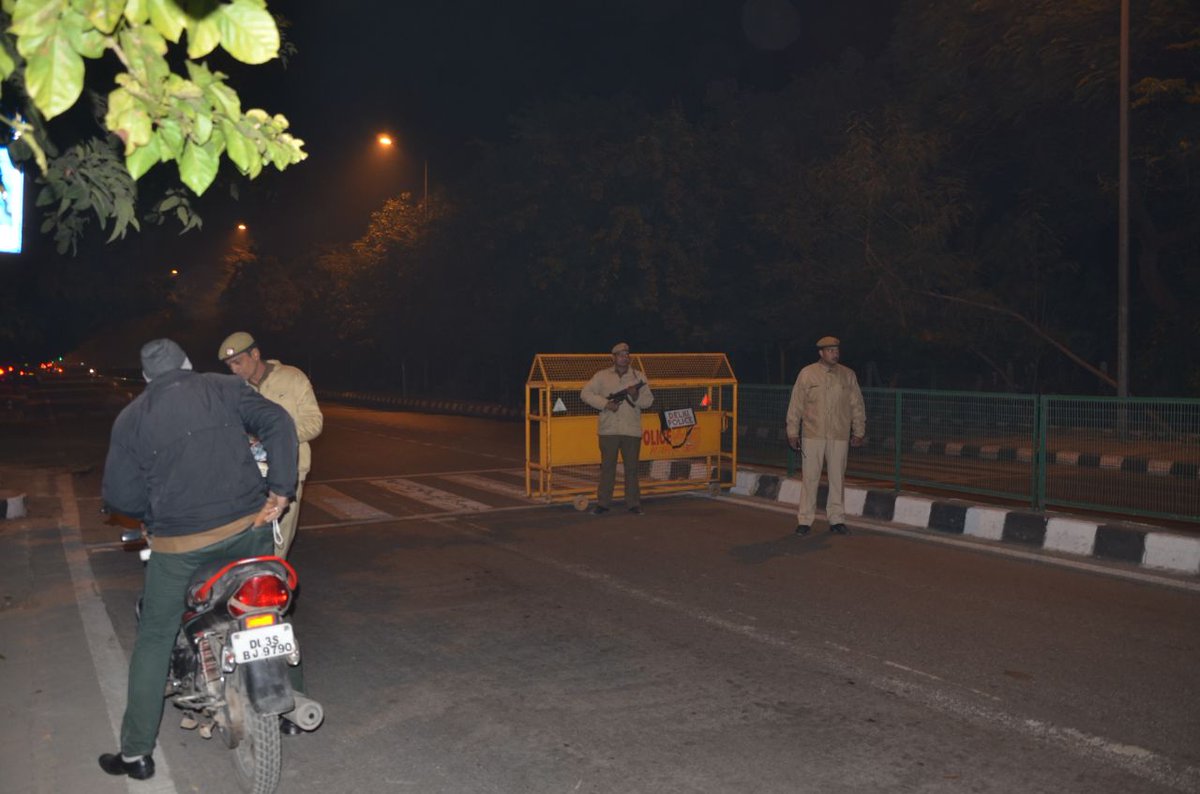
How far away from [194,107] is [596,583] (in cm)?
538

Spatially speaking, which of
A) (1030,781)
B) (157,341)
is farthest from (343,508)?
(1030,781)

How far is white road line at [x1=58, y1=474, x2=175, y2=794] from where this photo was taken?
14.3 ft

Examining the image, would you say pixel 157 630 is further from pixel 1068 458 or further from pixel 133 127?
pixel 1068 458

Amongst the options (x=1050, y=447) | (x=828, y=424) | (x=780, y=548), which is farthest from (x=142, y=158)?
(x=1050, y=447)

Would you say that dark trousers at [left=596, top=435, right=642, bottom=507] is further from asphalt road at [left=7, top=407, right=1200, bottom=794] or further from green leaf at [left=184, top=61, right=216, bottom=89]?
green leaf at [left=184, top=61, right=216, bottom=89]

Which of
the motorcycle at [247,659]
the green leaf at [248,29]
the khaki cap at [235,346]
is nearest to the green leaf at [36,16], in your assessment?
the green leaf at [248,29]

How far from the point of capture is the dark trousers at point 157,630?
4.20 meters

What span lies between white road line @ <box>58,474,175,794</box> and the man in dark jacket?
0.12 metres

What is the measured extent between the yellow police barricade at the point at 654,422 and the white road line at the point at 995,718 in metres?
4.98

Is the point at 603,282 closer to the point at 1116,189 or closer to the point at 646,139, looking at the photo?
the point at 646,139

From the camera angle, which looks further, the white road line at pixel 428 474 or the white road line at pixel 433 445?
the white road line at pixel 433 445

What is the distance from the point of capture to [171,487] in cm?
414

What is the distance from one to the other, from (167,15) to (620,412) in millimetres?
8386

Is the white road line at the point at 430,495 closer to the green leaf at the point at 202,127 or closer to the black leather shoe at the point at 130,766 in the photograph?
the black leather shoe at the point at 130,766
